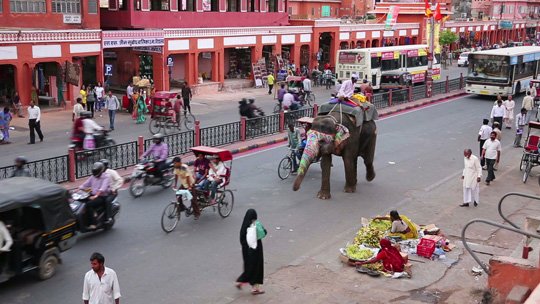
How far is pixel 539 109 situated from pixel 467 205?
15.6 meters

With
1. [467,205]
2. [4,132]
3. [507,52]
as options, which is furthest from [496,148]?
[507,52]

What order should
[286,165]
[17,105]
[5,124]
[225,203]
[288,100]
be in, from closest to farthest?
[225,203] < [286,165] < [5,124] < [288,100] < [17,105]

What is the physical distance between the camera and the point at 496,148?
1623cm

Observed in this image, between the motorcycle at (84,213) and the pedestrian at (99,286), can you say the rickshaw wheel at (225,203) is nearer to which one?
the motorcycle at (84,213)

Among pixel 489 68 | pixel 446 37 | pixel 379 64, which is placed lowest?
pixel 489 68

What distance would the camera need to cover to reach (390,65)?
36.8 m

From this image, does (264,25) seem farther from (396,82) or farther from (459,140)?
(459,140)

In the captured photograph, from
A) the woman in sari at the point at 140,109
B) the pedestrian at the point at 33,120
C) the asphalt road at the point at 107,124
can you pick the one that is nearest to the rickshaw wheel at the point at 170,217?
the asphalt road at the point at 107,124

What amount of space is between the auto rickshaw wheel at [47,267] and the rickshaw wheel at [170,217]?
2.56 metres

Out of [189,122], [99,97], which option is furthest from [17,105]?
[189,122]

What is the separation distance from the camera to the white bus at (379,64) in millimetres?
35156

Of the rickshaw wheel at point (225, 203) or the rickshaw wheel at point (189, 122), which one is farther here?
the rickshaw wheel at point (189, 122)

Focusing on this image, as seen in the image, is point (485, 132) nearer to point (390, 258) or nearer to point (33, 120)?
point (390, 258)

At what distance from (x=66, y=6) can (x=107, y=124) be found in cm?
791
